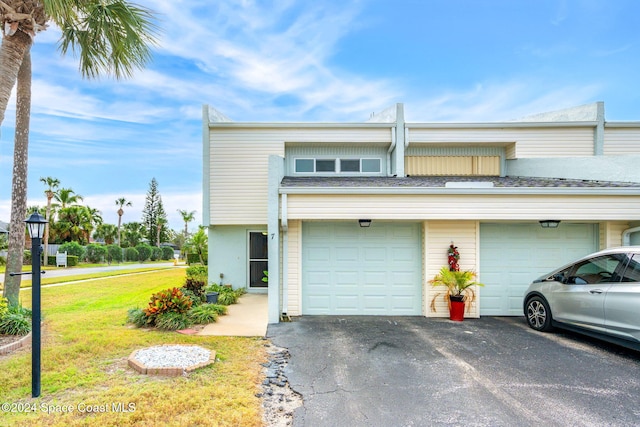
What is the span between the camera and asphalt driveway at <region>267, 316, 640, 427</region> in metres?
3.29

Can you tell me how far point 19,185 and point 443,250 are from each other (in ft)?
31.6

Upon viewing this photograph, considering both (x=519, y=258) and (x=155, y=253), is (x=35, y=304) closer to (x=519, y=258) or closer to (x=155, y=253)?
(x=519, y=258)

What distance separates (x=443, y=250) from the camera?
7.49 meters

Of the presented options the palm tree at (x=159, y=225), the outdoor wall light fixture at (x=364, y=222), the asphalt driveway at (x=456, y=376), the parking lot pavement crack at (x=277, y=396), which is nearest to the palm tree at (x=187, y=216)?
the palm tree at (x=159, y=225)

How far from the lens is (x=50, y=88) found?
31.6 feet

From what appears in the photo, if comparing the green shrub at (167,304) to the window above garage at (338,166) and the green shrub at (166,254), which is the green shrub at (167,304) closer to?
the window above garage at (338,166)

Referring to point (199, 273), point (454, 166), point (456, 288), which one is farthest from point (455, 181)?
point (199, 273)

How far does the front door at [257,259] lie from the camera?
11.0 metres

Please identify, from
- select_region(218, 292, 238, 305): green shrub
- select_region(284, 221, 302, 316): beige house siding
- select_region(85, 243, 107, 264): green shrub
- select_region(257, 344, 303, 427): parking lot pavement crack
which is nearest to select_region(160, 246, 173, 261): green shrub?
select_region(85, 243, 107, 264): green shrub

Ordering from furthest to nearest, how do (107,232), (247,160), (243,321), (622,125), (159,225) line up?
(159,225) < (107,232) < (247,160) < (622,125) < (243,321)

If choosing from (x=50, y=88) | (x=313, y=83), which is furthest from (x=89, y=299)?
(x=313, y=83)

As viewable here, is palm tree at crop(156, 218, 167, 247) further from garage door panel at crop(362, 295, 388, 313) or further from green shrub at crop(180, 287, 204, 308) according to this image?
garage door panel at crop(362, 295, 388, 313)

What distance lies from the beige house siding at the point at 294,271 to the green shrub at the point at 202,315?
5.79 ft

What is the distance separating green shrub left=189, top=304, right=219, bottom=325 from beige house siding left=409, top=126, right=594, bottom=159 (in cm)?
852
